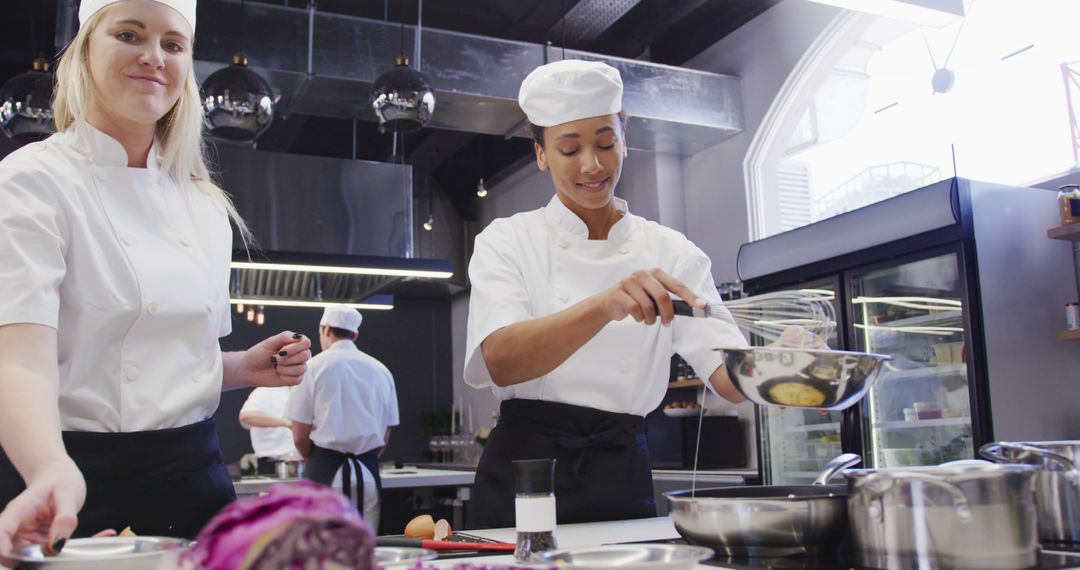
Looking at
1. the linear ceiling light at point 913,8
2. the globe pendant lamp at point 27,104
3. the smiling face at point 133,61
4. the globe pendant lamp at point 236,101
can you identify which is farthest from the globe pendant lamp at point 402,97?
the smiling face at point 133,61

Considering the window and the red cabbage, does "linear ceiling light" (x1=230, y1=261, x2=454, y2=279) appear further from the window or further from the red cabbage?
the red cabbage

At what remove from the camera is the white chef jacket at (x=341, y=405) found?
454 centimetres

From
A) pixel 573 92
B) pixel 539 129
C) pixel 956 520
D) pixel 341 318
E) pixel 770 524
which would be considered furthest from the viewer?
pixel 341 318

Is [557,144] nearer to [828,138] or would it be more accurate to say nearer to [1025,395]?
[1025,395]

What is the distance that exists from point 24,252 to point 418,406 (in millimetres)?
7837

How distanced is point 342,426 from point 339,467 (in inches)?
8.7

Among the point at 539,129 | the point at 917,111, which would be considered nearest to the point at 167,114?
the point at 539,129

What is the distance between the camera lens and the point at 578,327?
1.51m

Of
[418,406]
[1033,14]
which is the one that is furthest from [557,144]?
[418,406]

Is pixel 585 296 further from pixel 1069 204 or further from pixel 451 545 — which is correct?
pixel 1069 204

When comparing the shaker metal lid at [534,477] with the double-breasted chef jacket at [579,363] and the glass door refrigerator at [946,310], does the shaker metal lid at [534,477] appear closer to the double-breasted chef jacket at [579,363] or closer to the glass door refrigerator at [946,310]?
the double-breasted chef jacket at [579,363]

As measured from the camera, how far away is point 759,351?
1.23m

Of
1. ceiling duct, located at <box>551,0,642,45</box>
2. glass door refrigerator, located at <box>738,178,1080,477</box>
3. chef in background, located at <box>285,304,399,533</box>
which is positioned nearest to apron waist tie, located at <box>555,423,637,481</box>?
glass door refrigerator, located at <box>738,178,1080,477</box>

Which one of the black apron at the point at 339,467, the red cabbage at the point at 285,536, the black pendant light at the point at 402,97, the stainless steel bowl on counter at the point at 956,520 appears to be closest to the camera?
the red cabbage at the point at 285,536
